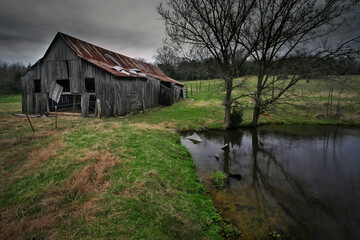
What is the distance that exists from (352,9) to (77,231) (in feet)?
53.5

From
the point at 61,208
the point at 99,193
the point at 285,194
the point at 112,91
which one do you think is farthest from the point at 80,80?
the point at 285,194

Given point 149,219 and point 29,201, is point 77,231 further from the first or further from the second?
point 29,201

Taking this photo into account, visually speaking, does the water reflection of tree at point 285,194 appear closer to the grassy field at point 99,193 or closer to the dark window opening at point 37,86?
the grassy field at point 99,193

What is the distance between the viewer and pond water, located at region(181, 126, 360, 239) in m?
4.75

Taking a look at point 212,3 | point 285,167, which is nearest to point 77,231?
point 285,167

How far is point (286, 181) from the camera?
718cm

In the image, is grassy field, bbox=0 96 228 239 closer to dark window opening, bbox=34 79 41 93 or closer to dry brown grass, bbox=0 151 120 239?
dry brown grass, bbox=0 151 120 239

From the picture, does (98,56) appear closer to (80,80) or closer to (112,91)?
(80,80)

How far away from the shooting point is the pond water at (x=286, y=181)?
4746 millimetres

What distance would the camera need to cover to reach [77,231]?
3172 mm

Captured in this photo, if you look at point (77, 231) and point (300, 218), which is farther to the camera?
point (300, 218)

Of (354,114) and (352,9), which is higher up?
(352,9)

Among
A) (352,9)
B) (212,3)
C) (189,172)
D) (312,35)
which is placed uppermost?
(212,3)

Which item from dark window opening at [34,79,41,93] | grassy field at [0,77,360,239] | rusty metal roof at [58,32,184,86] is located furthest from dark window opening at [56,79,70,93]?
grassy field at [0,77,360,239]
